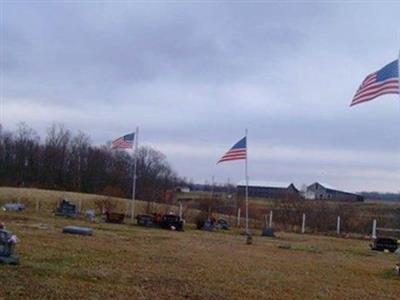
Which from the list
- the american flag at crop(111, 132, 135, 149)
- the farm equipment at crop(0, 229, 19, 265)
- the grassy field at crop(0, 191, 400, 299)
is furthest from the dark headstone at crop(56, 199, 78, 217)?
the farm equipment at crop(0, 229, 19, 265)

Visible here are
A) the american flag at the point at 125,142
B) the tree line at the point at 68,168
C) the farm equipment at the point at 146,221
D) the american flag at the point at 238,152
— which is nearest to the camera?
the american flag at the point at 238,152

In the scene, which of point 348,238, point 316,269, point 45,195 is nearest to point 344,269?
point 316,269

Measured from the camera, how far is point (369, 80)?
1574 cm

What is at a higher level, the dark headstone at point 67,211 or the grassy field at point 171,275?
the dark headstone at point 67,211

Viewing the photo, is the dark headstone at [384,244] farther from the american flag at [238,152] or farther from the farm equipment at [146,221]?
the farm equipment at [146,221]

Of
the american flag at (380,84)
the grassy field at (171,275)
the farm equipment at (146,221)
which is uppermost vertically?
the american flag at (380,84)

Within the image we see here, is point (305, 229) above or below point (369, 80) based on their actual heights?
below

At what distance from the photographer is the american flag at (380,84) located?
48.8 feet

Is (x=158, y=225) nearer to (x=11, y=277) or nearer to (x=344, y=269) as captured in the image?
(x=344, y=269)

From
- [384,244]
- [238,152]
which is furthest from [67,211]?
[384,244]

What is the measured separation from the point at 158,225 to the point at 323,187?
77368mm

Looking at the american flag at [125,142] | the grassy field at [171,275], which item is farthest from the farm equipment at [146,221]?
the grassy field at [171,275]

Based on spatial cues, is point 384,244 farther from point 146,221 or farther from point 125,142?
point 125,142

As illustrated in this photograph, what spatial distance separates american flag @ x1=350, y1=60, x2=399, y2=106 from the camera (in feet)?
48.8
